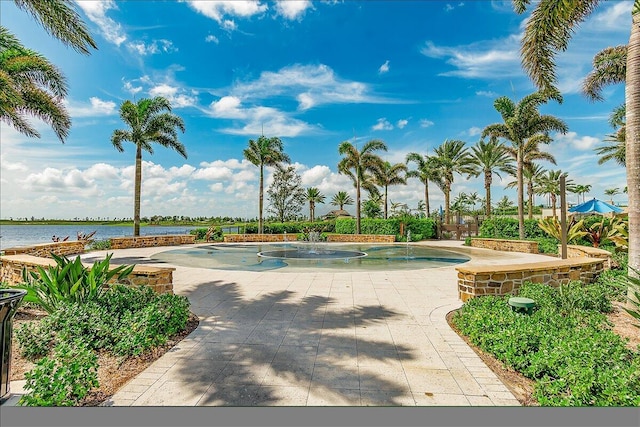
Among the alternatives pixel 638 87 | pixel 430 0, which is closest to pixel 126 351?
pixel 430 0

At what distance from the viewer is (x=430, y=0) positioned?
4.93 metres

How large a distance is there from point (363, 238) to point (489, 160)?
1319 cm

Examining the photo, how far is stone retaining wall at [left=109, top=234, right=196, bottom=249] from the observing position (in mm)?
17281

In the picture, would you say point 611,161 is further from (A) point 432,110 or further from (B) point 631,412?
(B) point 631,412

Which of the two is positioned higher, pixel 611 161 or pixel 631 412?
pixel 611 161

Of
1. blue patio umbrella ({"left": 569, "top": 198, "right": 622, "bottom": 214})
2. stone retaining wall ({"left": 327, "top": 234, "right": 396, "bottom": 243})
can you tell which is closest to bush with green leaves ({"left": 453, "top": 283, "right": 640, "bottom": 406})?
stone retaining wall ({"left": 327, "top": 234, "right": 396, "bottom": 243})

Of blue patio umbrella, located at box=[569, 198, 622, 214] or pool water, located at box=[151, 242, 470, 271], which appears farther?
blue patio umbrella, located at box=[569, 198, 622, 214]

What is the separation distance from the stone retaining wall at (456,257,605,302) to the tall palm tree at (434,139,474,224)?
2311cm

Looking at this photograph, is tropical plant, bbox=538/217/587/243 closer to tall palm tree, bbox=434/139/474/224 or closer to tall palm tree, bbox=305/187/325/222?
tall palm tree, bbox=434/139/474/224

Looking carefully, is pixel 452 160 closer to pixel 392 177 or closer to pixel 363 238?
pixel 392 177

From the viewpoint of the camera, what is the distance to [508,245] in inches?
671

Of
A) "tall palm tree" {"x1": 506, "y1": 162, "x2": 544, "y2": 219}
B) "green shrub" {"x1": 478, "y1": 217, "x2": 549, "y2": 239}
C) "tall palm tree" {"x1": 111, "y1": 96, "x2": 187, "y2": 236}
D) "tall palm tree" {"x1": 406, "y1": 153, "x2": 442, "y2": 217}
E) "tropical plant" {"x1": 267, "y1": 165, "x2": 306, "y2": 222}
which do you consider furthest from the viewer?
"tropical plant" {"x1": 267, "y1": 165, "x2": 306, "y2": 222}

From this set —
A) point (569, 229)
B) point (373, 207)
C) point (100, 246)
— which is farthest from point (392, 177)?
point (100, 246)

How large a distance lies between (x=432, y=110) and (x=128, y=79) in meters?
5.89
